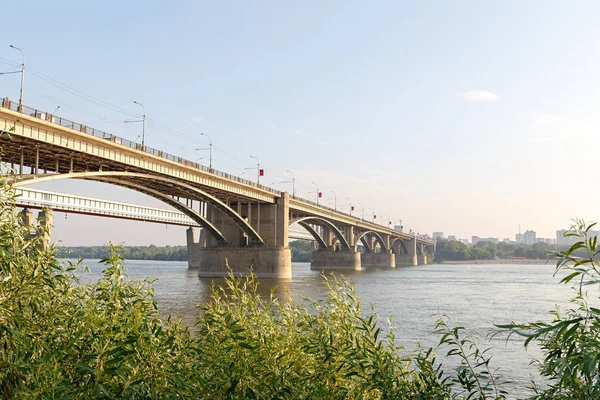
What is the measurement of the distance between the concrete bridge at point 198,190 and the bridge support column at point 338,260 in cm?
18

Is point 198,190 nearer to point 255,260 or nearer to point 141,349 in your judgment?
point 255,260

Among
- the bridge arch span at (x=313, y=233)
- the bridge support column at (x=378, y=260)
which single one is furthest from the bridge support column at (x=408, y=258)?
the bridge arch span at (x=313, y=233)

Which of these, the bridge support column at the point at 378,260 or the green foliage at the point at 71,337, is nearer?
the green foliage at the point at 71,337

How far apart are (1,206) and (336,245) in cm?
10086

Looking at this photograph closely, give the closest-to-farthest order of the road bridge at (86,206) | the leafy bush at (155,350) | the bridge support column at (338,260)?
the leafy bush at (155,350)
the road bridge at (86,206)
the bridge support column at (338,260)

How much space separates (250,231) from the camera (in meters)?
60.8

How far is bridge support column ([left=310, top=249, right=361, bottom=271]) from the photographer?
3925 inches

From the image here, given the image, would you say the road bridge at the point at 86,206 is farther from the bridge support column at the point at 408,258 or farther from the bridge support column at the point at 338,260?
the bridge support column at the point at 408,258

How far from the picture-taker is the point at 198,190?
Answer: 158 ft

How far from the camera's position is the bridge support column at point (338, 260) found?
9969cm

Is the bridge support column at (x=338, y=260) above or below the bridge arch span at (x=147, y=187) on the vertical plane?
below

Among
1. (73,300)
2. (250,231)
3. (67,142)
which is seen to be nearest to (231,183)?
(250,231)

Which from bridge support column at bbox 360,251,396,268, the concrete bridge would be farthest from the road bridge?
bridge support column at bbox 360,251,396,268

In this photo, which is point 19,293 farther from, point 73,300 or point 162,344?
point 162,344
